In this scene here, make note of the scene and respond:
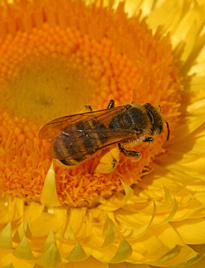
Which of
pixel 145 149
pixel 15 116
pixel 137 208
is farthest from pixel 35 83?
pixel 137 208

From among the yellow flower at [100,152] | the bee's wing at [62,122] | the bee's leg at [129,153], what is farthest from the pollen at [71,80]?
the bee's wing at [62,122]

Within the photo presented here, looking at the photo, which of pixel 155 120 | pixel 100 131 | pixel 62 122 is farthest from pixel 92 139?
pixel 155 120

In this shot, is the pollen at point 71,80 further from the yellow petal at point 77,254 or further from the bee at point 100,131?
the yellow petal at point 77,254

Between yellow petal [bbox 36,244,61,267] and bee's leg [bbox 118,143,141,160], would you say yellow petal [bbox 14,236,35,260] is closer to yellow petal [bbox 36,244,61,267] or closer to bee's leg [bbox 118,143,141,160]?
yellow petal [bbox 36,244,61,267]

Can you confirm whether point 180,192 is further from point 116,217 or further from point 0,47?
→ point 0,47

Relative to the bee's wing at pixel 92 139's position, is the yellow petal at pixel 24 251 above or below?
below

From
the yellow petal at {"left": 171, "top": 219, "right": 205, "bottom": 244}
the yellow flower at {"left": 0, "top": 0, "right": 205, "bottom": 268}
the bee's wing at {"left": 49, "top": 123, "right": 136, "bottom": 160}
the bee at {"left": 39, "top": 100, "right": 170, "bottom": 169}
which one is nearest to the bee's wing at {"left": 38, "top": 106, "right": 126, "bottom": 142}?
the bee at {"left": 39, "top": 100, "right": 170, "bottom": 169}

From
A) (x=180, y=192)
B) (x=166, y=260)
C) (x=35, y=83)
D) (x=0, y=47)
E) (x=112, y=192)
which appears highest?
(x=0, y=47)

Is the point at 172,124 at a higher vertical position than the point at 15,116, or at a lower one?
lower

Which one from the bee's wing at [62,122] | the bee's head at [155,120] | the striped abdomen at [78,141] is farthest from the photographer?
the bee's head at [155,120]
